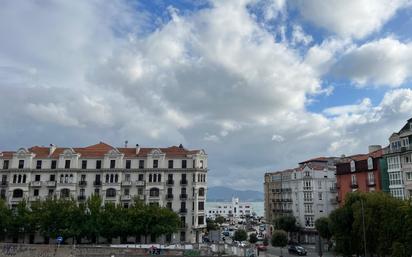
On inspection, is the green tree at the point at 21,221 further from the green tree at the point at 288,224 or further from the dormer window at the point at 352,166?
the dormer window at the point at 352,166

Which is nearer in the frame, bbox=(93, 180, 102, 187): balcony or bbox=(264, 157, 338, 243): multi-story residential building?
bbox=(93, 180, 102, 187): balcony

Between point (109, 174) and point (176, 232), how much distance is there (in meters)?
18.3

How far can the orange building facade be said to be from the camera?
7262 centimetres

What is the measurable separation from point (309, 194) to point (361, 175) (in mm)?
22782

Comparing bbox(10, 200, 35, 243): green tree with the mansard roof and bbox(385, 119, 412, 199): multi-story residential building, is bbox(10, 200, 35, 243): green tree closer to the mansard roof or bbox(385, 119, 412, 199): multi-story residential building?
the mansard roof

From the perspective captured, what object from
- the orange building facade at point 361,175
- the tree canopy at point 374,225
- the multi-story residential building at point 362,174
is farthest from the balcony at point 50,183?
the multi-story residential building at point 362,174

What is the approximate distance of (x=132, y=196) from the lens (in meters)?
79.8

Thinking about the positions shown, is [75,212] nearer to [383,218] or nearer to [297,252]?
[297,252]

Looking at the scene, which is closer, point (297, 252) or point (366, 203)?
point (366, 203)

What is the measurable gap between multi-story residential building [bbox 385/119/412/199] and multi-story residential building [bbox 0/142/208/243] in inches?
1379

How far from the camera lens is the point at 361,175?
253 ft

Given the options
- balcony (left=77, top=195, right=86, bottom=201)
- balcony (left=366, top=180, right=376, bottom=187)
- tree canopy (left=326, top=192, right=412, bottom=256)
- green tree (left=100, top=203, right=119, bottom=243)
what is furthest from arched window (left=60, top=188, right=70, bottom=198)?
balcony (left=366, top=180, right=376, bottom=187)

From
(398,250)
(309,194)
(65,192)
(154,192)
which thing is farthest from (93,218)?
(309,194)

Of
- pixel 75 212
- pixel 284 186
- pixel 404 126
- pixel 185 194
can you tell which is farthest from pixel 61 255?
pixel 284 186
